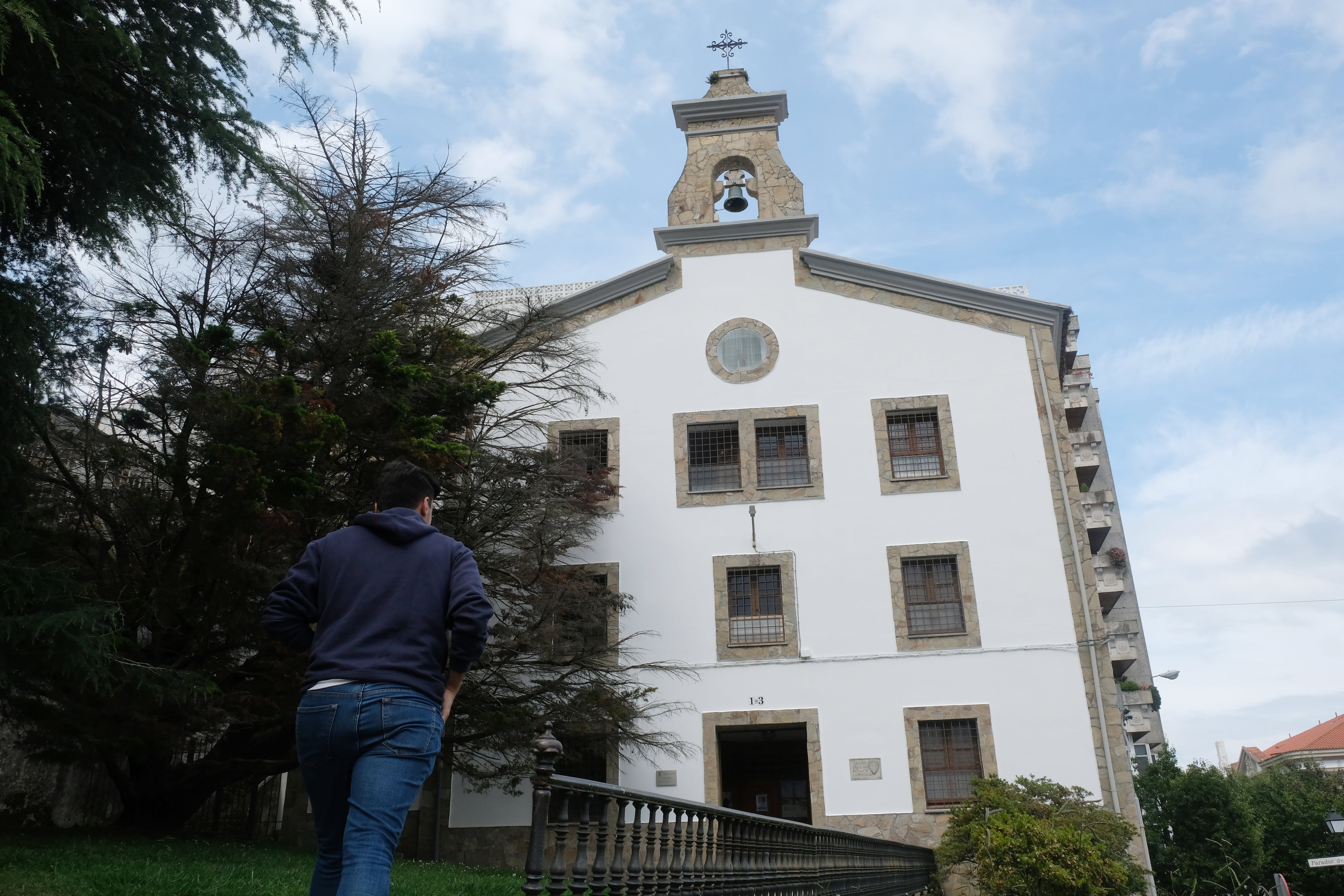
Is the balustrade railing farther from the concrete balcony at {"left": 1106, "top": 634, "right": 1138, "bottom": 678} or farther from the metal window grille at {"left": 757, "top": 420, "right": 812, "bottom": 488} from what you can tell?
the concrete balcony at {"left": 1106, "top": 634, "right": 1138, "bottom": 678}

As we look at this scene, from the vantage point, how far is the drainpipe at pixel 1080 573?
660 inches

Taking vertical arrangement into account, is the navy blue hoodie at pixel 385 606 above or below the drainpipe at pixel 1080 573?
below

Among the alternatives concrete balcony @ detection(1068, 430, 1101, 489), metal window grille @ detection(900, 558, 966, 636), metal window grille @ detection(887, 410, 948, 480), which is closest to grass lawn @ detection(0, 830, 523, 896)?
metal window grille @ detection(900, 558, 966, 636)

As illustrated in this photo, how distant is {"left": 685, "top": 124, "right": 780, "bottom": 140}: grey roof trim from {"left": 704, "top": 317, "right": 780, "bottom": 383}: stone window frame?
435 centimetres

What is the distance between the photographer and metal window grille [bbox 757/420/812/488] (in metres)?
19.4

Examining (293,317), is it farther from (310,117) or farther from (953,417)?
(953,417)

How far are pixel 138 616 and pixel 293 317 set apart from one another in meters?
4.05

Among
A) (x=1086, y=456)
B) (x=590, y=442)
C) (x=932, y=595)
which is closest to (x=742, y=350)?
(x=590, y=442)

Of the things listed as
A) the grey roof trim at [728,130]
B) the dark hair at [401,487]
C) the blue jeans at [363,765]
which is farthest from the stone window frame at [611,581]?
the blue jeans at [363,765]

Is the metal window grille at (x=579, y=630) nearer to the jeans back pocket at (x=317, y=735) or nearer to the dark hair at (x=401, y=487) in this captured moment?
Answer: the dark hair at (x=401, y=487)

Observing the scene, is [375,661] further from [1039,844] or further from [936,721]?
[936,721]

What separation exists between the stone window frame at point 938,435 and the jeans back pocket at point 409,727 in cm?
1629

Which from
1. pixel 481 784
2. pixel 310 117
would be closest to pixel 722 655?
pixel 481 784

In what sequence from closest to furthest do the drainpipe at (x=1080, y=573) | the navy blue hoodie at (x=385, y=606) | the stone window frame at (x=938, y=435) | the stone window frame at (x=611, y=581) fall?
1. the navy blue hoodie at (x=385, y=606)
2. the drainpipe at (x=1080, y=573)
3. the stone window frame at (x=611, y=581)
4. the stone window frame at (x=938, y=435)
